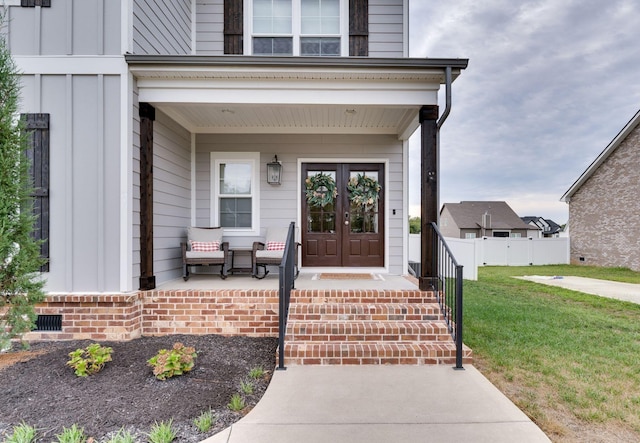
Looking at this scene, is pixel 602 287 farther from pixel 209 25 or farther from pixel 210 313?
pixel 209 25

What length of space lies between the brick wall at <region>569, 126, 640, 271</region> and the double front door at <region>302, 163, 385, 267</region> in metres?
11.5

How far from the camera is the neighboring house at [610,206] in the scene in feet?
37.7

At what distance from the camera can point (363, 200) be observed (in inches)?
223

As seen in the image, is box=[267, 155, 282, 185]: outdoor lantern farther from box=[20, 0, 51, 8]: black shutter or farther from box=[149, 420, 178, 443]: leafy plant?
box=[149, 420, 178, 443]: leafy plant

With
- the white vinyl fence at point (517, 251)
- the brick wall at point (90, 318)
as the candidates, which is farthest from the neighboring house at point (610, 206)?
the brick wall at point (90, 318)

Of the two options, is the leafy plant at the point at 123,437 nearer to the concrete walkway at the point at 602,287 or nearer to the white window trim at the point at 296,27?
the white window trim at the point at 296,27

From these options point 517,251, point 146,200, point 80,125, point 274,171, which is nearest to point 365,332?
point 146,200

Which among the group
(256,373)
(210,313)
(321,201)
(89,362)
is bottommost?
(256,373)

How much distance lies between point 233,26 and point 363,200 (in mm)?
3761

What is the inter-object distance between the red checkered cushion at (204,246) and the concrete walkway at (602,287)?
7.61 meters

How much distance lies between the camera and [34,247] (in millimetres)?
2916

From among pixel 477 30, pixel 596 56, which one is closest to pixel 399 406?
pixel 477 30

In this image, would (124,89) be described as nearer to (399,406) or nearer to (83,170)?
(83,170)

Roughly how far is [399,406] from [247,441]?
1114 mm
